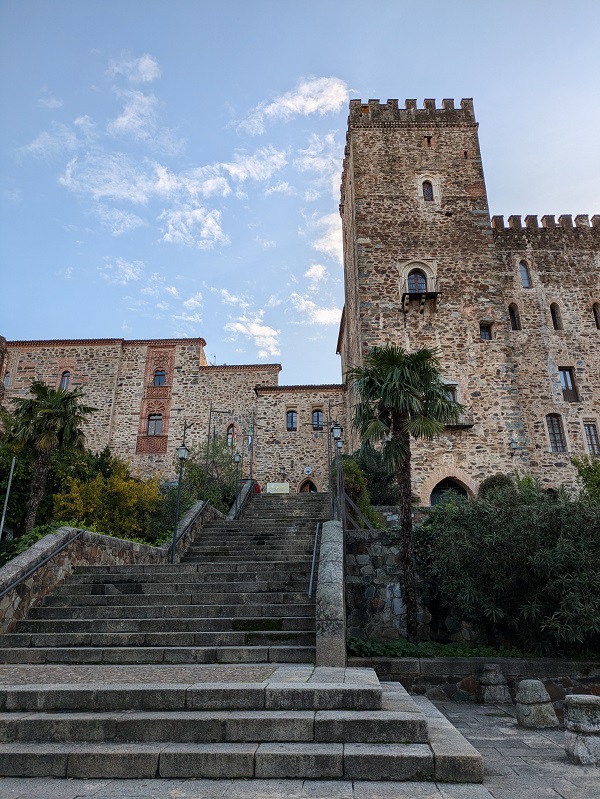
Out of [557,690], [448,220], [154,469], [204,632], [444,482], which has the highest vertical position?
[448,220]

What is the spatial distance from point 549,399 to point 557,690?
1571 cm

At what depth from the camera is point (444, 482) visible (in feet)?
62.0

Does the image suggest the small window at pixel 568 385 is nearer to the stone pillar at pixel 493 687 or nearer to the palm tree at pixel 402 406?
the palm tree at pixel 402 406

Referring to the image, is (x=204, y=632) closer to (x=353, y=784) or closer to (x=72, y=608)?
(x=72, y=608)

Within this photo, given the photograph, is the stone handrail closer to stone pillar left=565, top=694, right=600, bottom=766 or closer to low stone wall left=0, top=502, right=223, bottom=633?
stone pillar left=565, top=694, right=600, bottom=766

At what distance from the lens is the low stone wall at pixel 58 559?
300 inches

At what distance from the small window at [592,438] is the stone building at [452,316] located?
0.10 metres

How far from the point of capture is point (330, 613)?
6.70 meters

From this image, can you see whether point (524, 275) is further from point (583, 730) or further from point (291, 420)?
point (583, 730)

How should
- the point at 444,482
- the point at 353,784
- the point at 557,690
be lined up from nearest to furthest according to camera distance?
the point at 353,784, the point at 557,690, the point at 444,482

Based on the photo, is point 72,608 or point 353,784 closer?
point 353,784

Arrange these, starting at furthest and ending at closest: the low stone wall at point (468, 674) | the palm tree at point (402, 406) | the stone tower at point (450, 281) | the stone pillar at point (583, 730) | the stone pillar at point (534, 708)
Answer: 1. the stone tower at point (450, 281)
2. the palm tree at point (402, 406)
3. the low stone wall at point (468, 674)
4. the stone pillar at point (534, 708)
5. the stone pillar at point (583, 730)

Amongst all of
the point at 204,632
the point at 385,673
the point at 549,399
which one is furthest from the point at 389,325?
the point at 204,632

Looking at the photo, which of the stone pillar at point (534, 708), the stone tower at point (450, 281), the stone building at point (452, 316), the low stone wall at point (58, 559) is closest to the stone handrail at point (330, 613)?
the stone pillar at point (534, 708)
